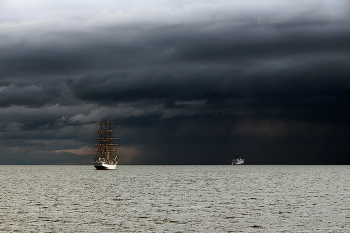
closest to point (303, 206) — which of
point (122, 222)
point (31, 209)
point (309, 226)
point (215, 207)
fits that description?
point (215, 207)

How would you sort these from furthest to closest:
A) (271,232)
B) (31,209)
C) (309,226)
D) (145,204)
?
(145,204) → (31,209) → (309,226) → (271,232)

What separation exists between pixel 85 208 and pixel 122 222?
43.3 feet

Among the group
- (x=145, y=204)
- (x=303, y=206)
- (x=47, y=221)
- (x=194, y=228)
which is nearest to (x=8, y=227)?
(x=47, y=221)

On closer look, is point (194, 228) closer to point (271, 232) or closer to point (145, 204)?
point (271, 232)

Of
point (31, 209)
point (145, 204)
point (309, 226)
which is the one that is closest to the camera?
point (309, 226)

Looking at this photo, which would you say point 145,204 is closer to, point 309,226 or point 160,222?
point 160,222

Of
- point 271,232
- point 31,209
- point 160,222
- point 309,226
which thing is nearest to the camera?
point 271,232

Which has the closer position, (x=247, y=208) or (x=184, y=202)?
(x=247, y=208)

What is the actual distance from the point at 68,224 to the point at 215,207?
21632mm

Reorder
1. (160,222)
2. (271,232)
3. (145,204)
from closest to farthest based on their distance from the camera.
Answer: (271,232)
(160,222)
(145,204)

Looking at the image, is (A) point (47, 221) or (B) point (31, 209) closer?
(A) point (47, 221)

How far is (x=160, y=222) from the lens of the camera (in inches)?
1687

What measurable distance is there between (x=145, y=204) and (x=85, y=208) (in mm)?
9086

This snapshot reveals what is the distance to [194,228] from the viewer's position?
39406 mm
